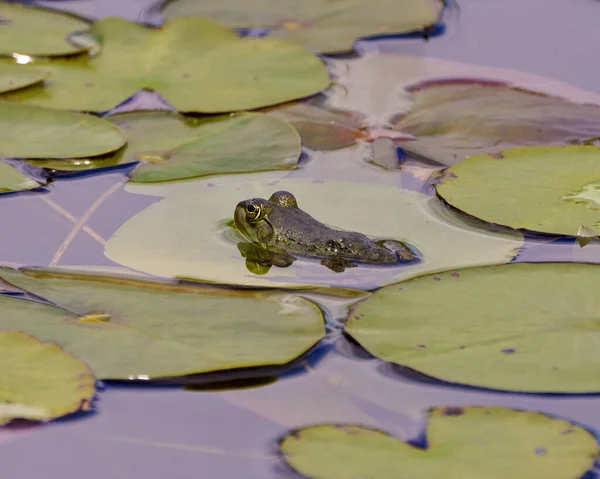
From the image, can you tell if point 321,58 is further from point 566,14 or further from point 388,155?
point 566,14

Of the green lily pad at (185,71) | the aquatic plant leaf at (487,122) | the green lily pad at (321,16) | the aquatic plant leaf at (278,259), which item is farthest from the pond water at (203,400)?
the green lily pad at (321,16)

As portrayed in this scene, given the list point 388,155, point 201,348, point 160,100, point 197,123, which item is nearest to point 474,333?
point 201,348

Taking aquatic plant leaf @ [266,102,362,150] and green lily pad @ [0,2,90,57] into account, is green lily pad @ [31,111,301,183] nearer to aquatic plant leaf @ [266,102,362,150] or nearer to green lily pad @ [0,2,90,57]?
aquatic plant leaf @ [266,102,362,150]

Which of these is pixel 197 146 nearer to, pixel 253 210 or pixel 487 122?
pixel 253 210

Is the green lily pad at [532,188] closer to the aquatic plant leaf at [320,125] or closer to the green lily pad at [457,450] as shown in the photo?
the aquatic plant leaf at [320,125]

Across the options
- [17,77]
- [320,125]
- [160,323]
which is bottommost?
[160,323]

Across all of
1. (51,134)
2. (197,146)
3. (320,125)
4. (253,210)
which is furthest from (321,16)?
(253,210)
